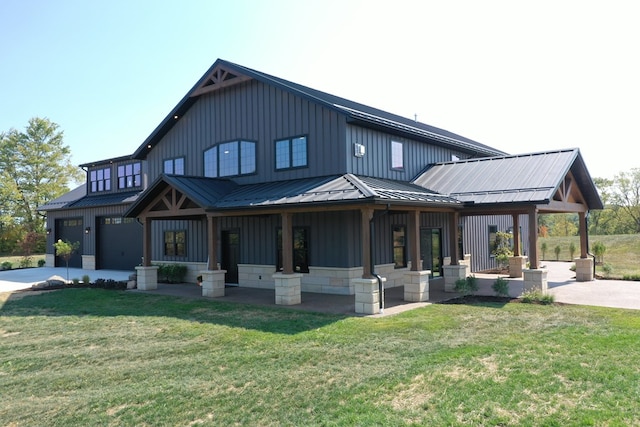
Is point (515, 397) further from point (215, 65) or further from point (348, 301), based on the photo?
point (215, 65)

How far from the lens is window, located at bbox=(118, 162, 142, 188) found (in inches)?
1009

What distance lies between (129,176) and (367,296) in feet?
63.0

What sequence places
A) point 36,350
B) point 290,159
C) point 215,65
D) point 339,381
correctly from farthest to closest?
point 215,65, point 290,159, point 36,350, point 339,381

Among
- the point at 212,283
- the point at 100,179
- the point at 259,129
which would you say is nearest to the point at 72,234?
the point at 100,179

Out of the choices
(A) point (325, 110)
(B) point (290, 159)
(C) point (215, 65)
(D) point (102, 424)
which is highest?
(C) point (215, 65)

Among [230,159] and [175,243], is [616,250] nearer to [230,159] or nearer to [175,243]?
[230,159]

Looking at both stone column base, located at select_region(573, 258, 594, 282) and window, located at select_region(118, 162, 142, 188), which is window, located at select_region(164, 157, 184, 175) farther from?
stone column base, located at select_region(573, 258, 594, 282)

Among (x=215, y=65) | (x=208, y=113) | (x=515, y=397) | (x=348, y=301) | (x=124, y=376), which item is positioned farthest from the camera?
(x=208, y=113)

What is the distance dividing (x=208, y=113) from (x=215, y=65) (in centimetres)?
204

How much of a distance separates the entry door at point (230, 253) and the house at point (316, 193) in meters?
0.06

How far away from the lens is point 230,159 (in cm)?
1844

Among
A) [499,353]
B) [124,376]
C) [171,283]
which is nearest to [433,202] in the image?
[499,353]

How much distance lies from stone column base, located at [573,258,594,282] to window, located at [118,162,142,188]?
21.4 m

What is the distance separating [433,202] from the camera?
13.5m
